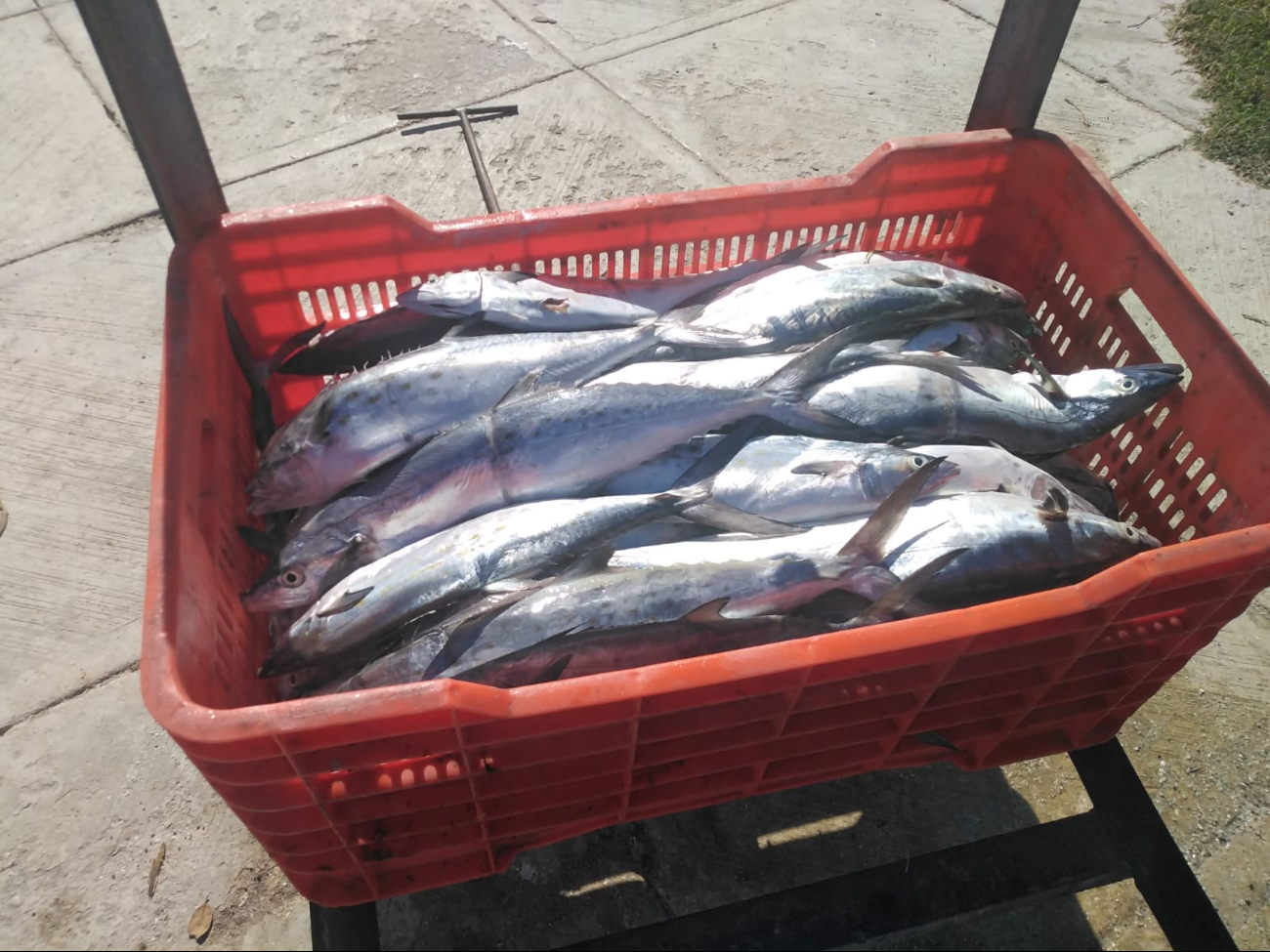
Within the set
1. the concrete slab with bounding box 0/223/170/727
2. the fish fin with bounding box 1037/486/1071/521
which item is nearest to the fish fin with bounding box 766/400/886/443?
the fish fin with bounding box 1037/486/1071/521

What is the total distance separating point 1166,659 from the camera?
1.86 meters

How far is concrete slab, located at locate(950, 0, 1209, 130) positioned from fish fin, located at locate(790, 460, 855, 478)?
386cm

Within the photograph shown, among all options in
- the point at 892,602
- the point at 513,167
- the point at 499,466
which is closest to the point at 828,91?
the point at 513,167

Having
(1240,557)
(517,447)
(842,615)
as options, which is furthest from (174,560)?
(1240,557)

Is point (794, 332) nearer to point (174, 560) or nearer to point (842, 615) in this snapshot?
point (842, 615)

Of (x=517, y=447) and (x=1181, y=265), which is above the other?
(x=517, y=447)

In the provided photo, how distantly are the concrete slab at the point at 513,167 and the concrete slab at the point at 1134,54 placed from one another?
253 centimetres

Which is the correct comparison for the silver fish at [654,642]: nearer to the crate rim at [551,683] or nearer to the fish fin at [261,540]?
the crate rim at [551,683]

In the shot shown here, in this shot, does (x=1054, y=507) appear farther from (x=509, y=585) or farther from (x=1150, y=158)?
(x=1150, y=158)

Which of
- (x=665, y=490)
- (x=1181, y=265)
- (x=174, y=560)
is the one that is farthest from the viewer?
(x=1181, y=265)

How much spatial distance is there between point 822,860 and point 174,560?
5.74 feet

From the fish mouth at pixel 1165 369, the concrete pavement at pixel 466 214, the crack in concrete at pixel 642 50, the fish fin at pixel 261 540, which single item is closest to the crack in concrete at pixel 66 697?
the concrete pavement at pixel 466 214

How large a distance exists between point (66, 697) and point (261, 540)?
39.4 inches

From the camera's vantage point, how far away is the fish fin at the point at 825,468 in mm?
2162
